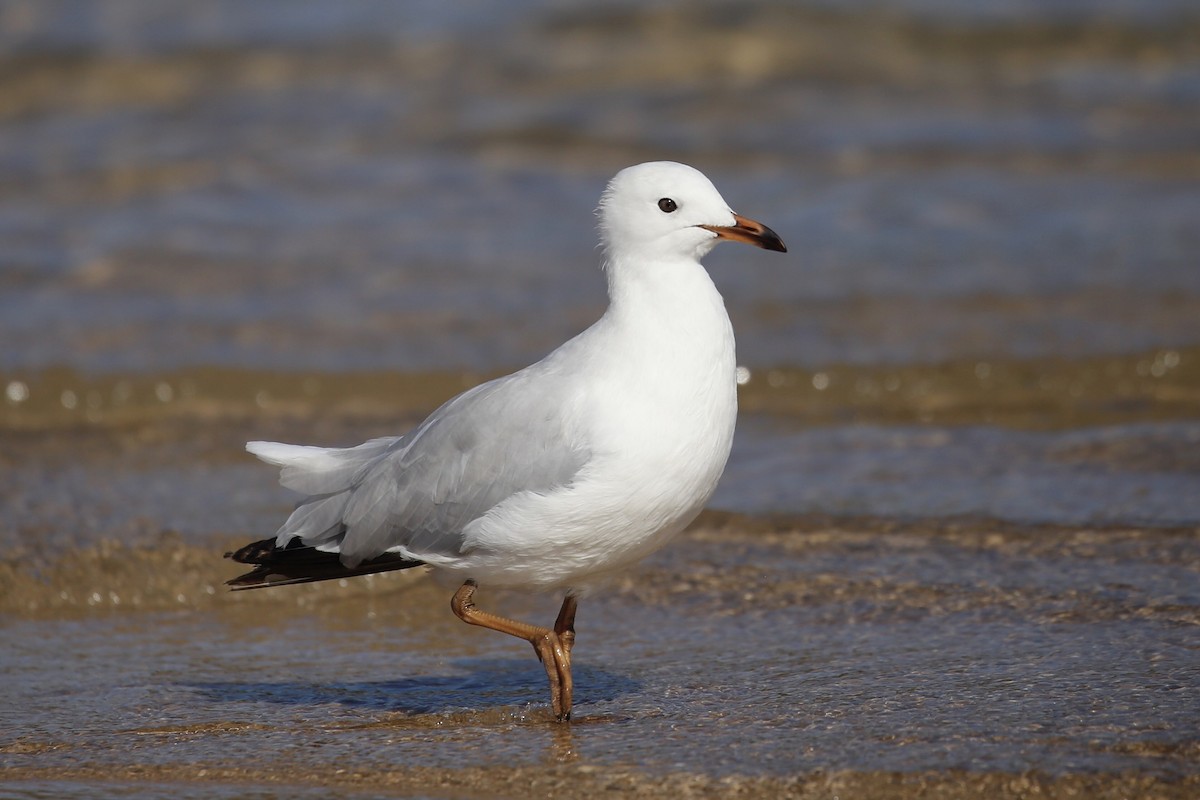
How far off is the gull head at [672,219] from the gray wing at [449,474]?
52 cm

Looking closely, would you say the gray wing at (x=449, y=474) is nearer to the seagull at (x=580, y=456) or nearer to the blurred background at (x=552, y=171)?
the seagull at (x=580, y=456)

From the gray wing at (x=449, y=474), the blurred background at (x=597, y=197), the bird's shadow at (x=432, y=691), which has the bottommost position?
the bird's shadow at (x=432, y=691)

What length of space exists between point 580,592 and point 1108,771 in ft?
5.53

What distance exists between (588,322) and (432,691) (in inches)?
205

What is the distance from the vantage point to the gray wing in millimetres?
4496

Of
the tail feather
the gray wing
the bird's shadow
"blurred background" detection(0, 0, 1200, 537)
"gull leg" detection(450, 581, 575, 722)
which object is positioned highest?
"blurred background" detection(0, 0, 1200, 537)

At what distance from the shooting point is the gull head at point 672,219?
4.59 metres

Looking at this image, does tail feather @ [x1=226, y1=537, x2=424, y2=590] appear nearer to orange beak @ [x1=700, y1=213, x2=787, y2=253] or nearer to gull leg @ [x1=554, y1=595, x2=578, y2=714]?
gull leg @ [x1=554, y1=595, x2=578, y2=714]

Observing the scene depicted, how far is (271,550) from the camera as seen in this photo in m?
4.88

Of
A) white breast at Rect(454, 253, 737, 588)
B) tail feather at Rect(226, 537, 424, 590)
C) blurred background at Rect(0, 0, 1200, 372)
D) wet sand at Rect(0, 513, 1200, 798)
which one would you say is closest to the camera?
wet sand at Rect(0, 513, 1200, 798)

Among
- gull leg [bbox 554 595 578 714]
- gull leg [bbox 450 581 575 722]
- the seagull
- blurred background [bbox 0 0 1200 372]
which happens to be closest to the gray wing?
the seagull

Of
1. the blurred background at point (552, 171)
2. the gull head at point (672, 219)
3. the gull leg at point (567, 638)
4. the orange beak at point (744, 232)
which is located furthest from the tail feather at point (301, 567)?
the blurred background at point (552, 171)

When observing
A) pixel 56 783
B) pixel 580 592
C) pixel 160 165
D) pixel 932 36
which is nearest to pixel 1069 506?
pixel 580 592

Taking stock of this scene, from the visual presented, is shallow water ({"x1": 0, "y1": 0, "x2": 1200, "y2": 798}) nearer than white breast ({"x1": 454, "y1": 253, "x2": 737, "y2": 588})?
No
